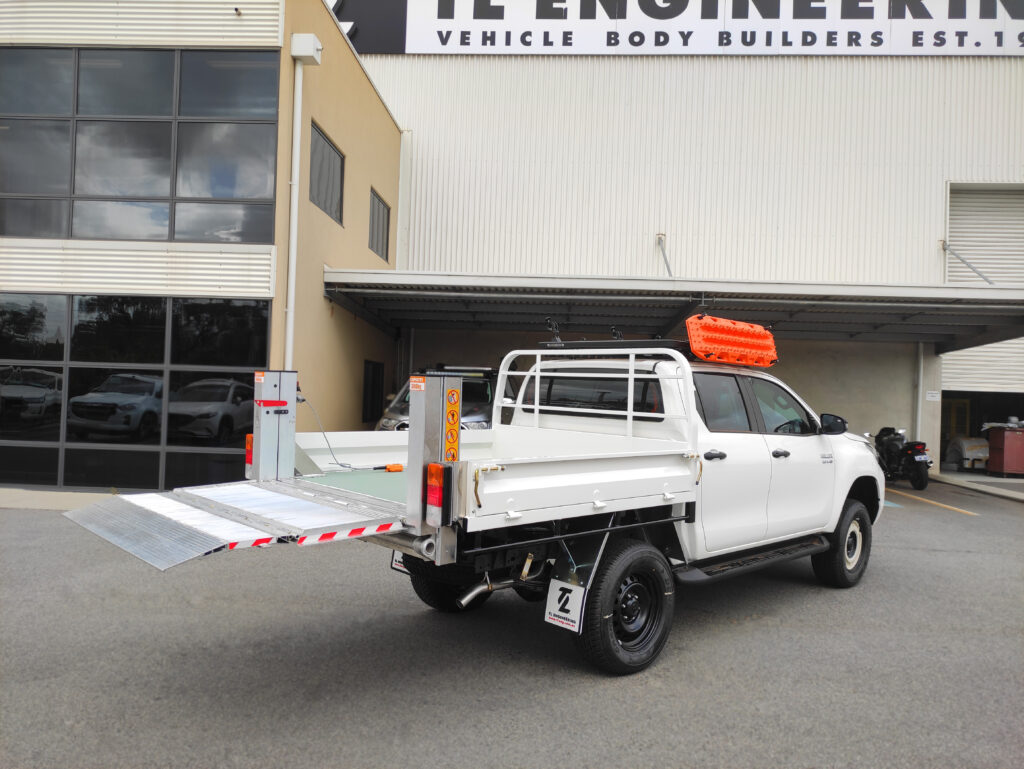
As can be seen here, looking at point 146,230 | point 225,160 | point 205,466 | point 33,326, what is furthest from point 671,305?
point 33,326

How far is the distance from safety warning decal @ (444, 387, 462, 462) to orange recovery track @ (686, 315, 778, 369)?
2059 mm

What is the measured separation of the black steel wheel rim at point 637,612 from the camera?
4.45m

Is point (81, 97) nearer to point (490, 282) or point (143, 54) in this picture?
point (143, 54)

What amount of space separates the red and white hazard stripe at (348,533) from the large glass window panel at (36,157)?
998 cm

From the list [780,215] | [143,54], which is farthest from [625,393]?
[780,215]

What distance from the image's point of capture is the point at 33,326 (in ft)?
34.8

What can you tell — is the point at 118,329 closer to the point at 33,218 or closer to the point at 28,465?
the point at 33,218

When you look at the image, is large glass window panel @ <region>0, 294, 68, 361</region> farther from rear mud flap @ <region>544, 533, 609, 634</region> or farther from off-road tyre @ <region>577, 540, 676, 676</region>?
off-road tyre @ <region>577, 540, 676, 676</region>

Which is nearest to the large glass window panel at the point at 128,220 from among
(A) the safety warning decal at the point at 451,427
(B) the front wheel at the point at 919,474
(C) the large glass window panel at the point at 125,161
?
(C) the large glass window panel at the point at 125,161

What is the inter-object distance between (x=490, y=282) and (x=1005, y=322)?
33.3 ft

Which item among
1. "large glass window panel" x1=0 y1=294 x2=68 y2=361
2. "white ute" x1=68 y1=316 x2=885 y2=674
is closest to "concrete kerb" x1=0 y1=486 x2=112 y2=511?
"large glass window panel" x1=0 y1=294 x2=68 y2=361

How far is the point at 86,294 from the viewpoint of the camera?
415 inches

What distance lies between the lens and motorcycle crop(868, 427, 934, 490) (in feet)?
46.0

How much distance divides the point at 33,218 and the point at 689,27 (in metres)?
15.1
